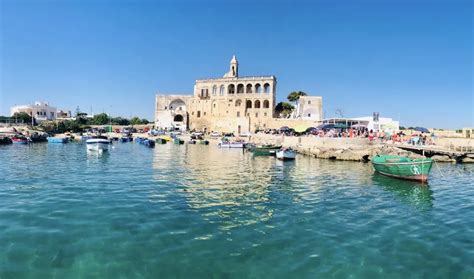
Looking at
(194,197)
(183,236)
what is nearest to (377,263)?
(183,236)

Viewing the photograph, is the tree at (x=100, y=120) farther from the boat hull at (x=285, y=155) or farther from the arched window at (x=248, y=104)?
the boat hull at (x=285, y=155)

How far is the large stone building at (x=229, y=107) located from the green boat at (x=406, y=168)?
50571 mm

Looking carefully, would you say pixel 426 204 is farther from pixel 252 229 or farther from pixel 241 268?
pixel 241 268

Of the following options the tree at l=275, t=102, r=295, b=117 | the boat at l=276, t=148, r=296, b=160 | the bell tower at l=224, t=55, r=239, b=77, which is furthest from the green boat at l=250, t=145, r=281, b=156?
the bell tower at l=224, t=55, r=239, b=77

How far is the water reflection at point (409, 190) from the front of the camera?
14.6 metres

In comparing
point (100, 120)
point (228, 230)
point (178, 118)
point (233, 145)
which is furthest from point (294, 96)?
point (228, 230)

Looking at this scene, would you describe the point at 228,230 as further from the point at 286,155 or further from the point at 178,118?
the point at 178,118

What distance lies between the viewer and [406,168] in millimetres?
20156

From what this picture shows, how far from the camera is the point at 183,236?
Result: 8.92 metres

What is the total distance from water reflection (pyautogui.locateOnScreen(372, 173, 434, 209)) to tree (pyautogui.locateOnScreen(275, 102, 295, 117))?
61.2m

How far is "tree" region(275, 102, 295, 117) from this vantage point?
83.1m

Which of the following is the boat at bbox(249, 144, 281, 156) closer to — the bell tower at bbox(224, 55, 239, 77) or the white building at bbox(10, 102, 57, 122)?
the bell tower at bbox(224, 55, 239, 77)

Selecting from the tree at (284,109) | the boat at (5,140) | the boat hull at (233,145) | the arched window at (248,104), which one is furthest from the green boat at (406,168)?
the tree at (284,109)

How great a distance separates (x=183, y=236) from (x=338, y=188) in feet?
34.7
